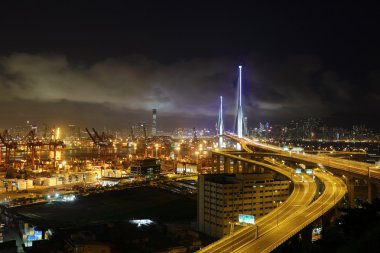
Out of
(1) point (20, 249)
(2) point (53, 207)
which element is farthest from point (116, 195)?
(1) point (20, 249)

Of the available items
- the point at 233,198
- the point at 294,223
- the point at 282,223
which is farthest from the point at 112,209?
the point at 294,223

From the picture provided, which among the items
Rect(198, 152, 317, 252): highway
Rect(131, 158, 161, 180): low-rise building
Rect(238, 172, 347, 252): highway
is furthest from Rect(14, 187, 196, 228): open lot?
Rect(238, 172, 347, 252): highway

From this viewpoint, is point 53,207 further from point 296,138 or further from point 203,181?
point 296,138

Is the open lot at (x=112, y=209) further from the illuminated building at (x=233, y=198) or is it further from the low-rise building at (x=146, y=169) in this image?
the low-rise building at (x=146, y=169)

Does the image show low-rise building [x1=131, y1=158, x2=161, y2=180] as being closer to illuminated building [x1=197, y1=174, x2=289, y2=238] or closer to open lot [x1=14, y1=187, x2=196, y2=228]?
open lot [x1=14, y1=187, x2=196, y2=228]

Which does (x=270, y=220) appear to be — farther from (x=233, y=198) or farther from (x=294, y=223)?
(x=233, y=198)

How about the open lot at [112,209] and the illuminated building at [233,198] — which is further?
the open lot at [112,209]

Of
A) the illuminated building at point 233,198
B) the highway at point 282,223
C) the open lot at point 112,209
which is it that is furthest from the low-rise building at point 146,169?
the highway at point 282,223

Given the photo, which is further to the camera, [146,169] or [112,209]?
[146,169]

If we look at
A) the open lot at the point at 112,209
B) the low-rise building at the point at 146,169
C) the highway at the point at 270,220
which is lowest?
the open lot at the point at 112,209
